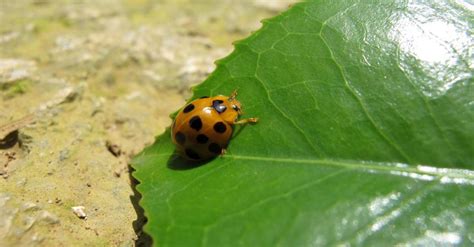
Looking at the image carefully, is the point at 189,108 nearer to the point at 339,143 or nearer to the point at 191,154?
the point at 191,154

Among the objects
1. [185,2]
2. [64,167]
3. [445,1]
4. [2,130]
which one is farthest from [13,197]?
[185,2]

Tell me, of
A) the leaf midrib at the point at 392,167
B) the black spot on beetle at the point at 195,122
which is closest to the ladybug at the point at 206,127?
the black spot on beetle at the point at 195,122

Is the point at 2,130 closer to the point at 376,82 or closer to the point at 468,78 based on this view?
the point at 376,82

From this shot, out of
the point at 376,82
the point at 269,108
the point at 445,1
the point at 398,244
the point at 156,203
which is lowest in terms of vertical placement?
the point at 156,203

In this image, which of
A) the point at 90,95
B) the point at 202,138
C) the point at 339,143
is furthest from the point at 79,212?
the point at 339,143

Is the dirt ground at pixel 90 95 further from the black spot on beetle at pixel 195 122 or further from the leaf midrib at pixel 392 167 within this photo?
the leaf midrib at pixel 392 167

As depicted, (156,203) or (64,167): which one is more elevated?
(156,203)

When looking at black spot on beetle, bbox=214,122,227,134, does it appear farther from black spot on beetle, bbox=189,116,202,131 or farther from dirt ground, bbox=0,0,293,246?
dirt ground, bbox=0,0,293,246
